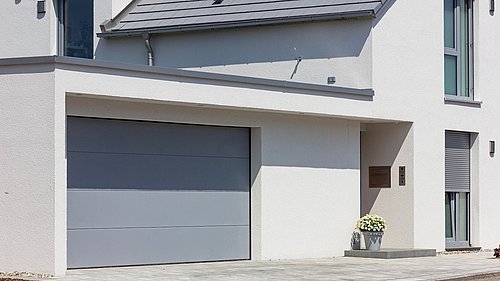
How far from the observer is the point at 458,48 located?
26234 mm

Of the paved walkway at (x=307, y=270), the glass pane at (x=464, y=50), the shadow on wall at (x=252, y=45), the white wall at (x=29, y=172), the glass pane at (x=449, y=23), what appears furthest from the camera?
the glass pane at (x=464, y=50)

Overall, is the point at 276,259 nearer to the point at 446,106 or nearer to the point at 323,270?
the point at 323,270

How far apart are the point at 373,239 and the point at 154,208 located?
555 centimetres

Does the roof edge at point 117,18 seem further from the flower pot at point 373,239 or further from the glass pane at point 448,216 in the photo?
the glass pane at point 448,216

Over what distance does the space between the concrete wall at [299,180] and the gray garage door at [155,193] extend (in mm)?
297

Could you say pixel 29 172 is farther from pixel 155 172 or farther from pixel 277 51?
pixel 277 51

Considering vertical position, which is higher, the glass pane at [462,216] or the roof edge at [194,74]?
the roof edge at [194,74]

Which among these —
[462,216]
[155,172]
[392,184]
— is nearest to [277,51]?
[392,184]

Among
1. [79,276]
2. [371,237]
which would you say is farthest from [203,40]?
[79,276]

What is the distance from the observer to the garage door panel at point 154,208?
60.2ft

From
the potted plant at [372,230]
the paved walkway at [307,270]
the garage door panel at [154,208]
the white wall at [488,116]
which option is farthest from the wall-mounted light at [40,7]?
the white wall at [488,116]

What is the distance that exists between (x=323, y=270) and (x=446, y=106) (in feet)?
24.7

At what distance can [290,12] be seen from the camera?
24125mm

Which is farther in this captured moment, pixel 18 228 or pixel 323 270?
pixel 323 270
